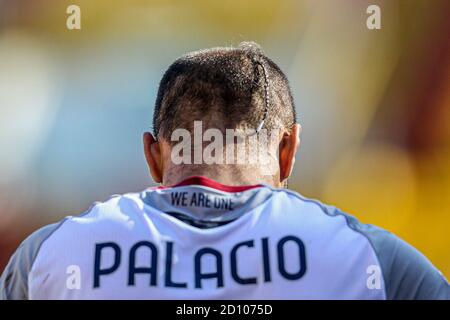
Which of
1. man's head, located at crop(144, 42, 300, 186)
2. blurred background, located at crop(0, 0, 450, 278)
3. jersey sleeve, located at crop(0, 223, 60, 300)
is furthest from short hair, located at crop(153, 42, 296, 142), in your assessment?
blurred background, located at crop(0, 0, 450, 278)

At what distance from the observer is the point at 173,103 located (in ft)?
4.78

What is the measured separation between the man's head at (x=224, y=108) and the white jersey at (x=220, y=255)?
142 mm

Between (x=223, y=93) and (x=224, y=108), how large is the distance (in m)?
0.04

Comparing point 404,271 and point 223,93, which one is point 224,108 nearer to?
point 223,93

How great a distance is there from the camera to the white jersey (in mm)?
1107

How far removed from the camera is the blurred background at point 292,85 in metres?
3.61

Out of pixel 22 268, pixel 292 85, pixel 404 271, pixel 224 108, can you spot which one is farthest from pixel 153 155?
pixel 292 85

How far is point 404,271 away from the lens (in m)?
1.13

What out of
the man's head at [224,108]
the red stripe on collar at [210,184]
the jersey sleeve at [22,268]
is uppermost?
the man's head at [224,108]

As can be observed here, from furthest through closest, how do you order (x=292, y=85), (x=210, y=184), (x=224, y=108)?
(x=292, y=85) → (x=224, y=108) → (x=210, y=184)

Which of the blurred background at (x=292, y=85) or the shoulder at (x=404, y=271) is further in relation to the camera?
the blurred background at (x=292, y=85)

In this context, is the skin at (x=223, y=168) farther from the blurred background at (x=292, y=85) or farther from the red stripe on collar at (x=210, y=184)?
the blurred background at (x=292, y=85)

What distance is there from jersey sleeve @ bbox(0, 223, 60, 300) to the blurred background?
234cm

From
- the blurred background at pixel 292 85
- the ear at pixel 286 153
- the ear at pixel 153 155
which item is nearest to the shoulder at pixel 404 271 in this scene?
the ear at pixel 286 153
